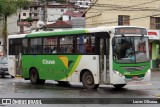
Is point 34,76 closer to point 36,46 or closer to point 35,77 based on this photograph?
point 35,77

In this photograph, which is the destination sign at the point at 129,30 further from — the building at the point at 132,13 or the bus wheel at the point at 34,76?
the building at the point at 132,13

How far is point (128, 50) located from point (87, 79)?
2.68 meters

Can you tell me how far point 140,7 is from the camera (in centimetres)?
5216

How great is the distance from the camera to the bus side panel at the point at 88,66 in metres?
20.6

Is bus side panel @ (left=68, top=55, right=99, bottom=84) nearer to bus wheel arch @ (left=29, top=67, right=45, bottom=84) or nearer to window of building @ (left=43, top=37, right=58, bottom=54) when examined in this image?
window of building @ (left=43, top=37, right=58, bottom=54)

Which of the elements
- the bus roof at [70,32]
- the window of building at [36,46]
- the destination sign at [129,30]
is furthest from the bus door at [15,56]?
the destination sign at [129,30]

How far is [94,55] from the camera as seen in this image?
2077 cm

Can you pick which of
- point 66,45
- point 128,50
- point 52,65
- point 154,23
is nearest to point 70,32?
point 66,45

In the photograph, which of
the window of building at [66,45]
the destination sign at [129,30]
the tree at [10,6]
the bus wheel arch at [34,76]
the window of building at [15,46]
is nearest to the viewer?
the destination sign at [129,30]

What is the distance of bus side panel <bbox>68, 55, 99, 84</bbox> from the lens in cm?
2064

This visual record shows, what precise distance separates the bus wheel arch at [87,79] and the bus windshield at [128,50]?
71.6 inches

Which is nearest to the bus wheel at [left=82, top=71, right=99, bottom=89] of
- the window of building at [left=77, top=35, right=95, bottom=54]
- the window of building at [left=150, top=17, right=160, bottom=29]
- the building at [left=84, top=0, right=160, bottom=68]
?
the window of building at [left=77, top=35, right=95, bottom=54]

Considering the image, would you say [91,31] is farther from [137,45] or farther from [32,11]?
[32,11]

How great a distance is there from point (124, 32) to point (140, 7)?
32600mm
